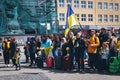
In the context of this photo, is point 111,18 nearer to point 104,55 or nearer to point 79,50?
point 79,50

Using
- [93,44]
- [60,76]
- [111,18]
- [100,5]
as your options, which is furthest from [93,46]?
[111,18]

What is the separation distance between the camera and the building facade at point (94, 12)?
8844cm

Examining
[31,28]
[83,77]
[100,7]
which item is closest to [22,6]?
[31,28]

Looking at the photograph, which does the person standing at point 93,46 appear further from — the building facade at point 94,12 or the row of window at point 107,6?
the row of window at point 107,6

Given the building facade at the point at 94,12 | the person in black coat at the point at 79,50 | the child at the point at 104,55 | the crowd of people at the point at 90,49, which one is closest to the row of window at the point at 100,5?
the building facade at the point at 94,12

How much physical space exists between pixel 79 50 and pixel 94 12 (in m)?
76.6

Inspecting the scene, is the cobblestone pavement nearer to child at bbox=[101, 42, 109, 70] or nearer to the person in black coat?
the person in black coat

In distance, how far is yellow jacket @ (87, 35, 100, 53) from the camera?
54.2 ft

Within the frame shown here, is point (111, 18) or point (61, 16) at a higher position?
point (61, 16)

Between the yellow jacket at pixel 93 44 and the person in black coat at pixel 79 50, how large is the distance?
0.27 meters

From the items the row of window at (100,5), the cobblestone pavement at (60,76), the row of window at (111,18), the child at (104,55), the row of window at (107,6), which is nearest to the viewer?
the cobblestone pavement at (60,76)

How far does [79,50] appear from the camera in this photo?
1695 centimetres

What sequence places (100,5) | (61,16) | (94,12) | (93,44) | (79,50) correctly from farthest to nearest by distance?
1. (100,5)
2. (94,12)
3. (61,16)
4. (79,50)
5. (93,44)

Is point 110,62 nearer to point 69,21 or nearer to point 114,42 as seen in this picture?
point 114,42
